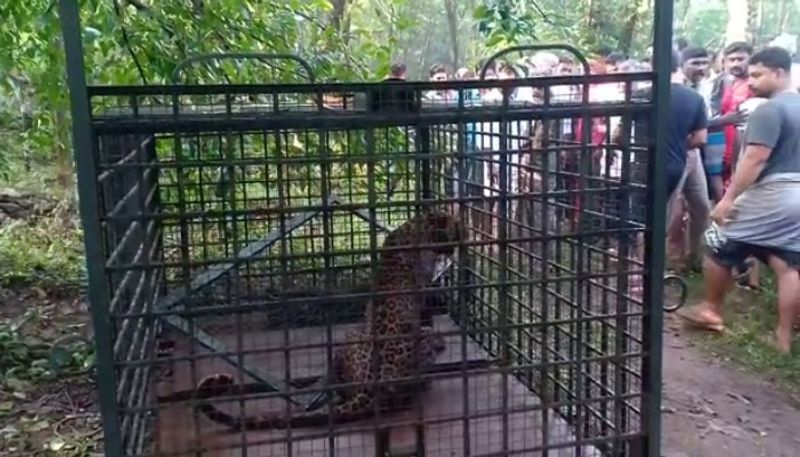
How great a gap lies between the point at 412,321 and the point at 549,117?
0.85m

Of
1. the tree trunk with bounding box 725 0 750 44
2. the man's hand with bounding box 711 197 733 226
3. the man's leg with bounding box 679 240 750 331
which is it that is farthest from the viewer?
the tree trunk with bounding box 725 0 750 44

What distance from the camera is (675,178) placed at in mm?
6129

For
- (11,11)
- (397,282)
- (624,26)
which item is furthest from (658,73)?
(624,26)

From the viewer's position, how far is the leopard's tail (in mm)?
2703

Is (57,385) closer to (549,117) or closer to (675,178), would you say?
(549,117)

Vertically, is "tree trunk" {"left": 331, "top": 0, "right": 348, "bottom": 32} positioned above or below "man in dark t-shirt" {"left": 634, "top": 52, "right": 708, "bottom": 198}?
above

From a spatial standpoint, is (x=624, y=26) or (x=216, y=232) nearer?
(x=216, y=232)

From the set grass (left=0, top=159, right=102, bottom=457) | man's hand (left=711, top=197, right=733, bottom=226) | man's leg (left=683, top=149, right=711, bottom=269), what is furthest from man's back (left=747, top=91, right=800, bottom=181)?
grass (left=0, top=159, right=102, bottom=457)

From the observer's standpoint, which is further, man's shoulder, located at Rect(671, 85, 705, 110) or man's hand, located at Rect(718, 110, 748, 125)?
man's hand, located at Rect(718, 110, 748, 125)

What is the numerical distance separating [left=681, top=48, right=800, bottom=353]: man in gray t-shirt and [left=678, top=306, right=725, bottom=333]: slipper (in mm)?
337

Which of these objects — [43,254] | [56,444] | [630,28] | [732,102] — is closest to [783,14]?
[630,28]

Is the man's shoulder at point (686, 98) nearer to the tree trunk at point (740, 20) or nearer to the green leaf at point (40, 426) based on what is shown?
the green leaf at point (40, 426)

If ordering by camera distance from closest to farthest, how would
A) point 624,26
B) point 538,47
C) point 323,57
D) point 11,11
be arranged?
point 538,47, point 11,11, point 323,57, point 624,26

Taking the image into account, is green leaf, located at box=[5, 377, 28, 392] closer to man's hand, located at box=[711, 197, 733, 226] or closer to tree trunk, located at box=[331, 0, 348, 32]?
tree trunk, located at box=[331, 0, 348, 32]
